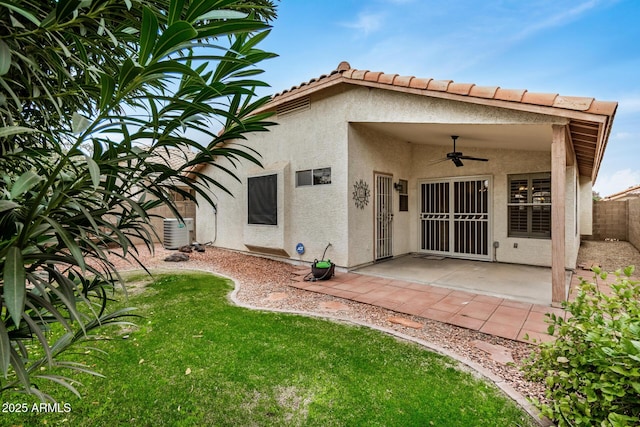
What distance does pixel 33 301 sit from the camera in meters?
1.21

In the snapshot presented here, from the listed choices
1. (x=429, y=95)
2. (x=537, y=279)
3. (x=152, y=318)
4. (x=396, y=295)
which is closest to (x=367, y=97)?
(x=429, y=95)

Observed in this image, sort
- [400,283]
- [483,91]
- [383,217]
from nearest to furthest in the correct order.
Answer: [483,91], [400,283], [383,217]

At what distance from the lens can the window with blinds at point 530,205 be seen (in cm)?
845

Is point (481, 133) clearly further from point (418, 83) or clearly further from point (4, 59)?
point (4, 59)

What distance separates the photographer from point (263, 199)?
9891 millimetres

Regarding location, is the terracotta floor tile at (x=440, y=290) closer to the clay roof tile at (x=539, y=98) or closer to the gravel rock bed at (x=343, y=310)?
the gravel rock bed at (x=343, y=310)

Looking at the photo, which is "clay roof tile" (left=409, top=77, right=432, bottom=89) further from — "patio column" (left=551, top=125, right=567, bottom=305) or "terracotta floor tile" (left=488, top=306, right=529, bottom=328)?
"terracotta floor tile" (left=488, top=306, right=529, bottom=328)

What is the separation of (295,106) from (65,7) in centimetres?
836

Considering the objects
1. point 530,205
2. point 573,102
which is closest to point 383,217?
point 530,205

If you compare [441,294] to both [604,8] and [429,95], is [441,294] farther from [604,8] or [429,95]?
[604,8]

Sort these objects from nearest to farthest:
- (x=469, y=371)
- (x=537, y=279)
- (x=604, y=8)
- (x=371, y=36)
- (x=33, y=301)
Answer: (x=33, y=301) < (x=469, y=371) < (x=537, y=279) < (x=604, y=8) < (x=371, y=36)

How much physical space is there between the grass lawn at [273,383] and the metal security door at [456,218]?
659cm

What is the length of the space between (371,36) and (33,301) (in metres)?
13.4

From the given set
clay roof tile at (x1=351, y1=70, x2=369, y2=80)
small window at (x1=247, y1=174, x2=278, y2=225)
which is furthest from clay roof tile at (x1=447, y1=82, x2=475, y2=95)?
small window at (x1=247, y1=174, x2=278, y2=225)
